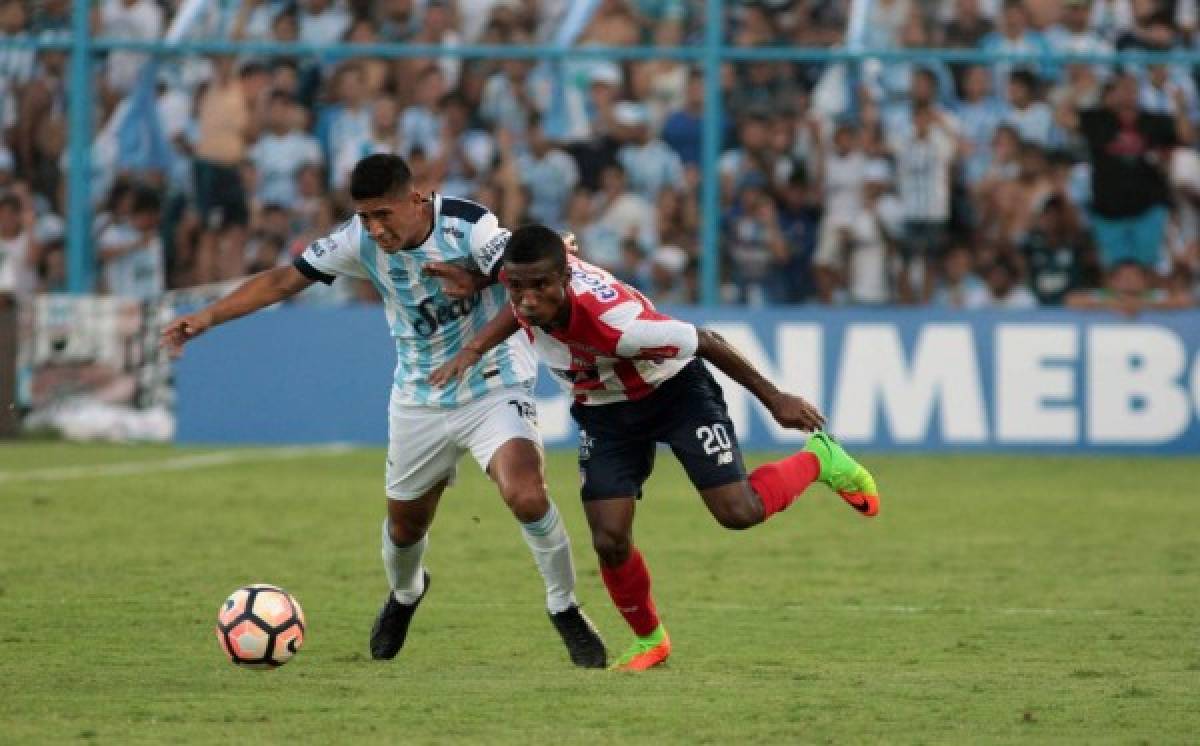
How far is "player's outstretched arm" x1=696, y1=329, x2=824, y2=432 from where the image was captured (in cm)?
775

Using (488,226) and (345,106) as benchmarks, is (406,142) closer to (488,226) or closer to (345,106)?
(345,106)

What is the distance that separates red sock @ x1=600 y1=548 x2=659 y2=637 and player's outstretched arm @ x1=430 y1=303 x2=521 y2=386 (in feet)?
2.91

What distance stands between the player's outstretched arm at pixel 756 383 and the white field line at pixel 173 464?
911 centimetres

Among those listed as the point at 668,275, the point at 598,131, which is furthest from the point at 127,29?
the point at 668,275

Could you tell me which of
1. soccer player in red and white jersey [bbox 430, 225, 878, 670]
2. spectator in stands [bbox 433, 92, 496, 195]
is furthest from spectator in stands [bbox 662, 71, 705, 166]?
soccer player in red and white jersey [bbox 430, 225, 878, 670]

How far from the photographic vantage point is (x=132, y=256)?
63.1ft

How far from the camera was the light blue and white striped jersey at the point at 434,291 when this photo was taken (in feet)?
26.8

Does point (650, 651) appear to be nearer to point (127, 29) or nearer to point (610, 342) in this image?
point (610, 342)

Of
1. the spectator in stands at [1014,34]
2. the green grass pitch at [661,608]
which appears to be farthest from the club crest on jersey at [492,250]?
the spectator in stands at [1014,34]

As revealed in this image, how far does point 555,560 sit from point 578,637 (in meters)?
0.29

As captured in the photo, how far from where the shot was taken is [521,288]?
24.3 feet

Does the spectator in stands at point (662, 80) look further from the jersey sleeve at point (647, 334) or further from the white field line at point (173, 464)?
the jersey sleeve at point (647, 334)

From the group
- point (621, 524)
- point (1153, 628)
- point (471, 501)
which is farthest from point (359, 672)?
point (471, 501)

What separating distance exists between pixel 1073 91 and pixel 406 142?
228 inches
